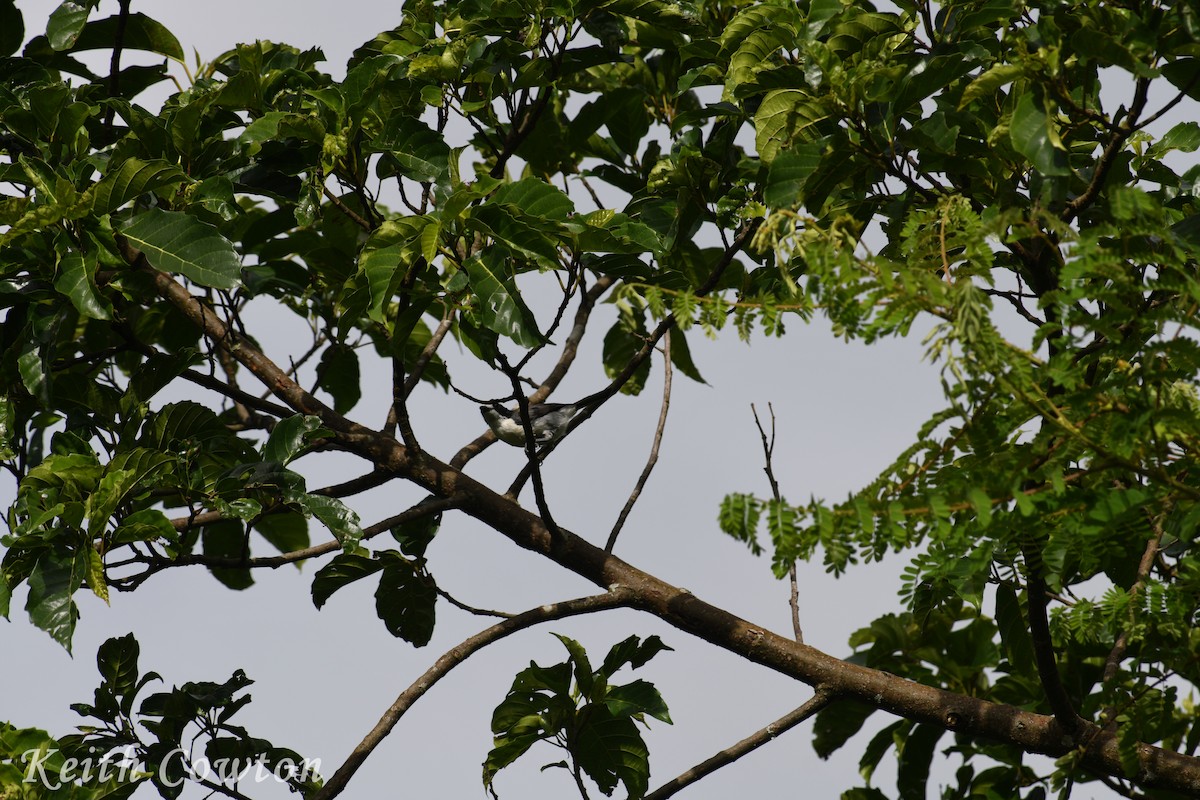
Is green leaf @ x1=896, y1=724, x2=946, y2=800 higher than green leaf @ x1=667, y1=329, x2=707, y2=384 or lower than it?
lower

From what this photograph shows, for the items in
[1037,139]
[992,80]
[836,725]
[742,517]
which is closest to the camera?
[742,517]

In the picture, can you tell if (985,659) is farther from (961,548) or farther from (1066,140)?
(961,548)

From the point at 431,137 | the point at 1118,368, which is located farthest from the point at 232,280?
the point at 1118,368

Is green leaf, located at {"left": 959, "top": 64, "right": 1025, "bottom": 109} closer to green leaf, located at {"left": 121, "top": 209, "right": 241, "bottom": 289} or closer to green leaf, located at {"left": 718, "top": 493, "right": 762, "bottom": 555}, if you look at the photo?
green leaf, located at {"left": 718, "top": 493, "right": 762, "bottom": 555}

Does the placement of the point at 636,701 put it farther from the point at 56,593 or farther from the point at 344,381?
the point at 344,381

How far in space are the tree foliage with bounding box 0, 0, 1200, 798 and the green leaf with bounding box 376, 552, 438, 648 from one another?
11mm

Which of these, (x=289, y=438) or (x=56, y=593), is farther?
(x=289, y=438)

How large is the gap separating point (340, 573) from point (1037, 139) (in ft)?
6.50

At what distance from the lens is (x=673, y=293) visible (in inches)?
71.8

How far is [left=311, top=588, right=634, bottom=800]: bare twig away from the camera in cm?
238

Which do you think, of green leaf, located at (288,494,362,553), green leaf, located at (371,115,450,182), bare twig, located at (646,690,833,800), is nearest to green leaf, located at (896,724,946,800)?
bare twig, located at (646,690,833,800)

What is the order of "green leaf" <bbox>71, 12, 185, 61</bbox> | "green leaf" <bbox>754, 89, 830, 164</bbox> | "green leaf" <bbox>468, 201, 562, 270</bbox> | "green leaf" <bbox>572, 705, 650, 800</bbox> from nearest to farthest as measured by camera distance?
1. "green leaf" <bbox>754, 89, 830, 164</bbox>
2. "green leaf" <bbox>468, 201, 562, 270</bbox>
3. "green leaf" <bbox>572, 705, 650, 800</bbox>
4. "green leaf" <bbox>71, 12, 185, 61</bbox>

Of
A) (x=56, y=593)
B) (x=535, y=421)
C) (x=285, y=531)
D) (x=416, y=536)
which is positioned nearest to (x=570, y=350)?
(x=535, y=421)

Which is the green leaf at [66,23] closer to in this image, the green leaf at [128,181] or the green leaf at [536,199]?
the green leaf at [128,181]
